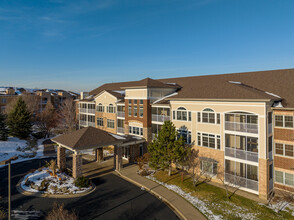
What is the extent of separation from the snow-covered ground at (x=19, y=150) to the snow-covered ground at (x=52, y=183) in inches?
442

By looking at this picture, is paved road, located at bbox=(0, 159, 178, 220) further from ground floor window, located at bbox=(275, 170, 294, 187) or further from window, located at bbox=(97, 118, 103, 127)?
window, located at bbox=(97, 118, 103, 127)

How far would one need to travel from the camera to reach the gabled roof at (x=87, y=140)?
69.6 ft

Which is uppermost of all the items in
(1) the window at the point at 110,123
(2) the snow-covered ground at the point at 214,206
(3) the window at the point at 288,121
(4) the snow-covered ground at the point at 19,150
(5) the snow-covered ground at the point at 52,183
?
(3) the window at the point at 288,121

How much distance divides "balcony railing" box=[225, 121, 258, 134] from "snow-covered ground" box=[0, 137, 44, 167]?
3027 cm

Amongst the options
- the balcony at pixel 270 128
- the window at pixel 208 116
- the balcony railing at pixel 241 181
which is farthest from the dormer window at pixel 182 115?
the balcony at pixel 270 128

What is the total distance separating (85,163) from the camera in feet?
90.0

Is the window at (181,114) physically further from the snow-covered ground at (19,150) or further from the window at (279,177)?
the snow-covered ground at (19,150)

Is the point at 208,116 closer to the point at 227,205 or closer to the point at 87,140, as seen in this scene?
the point at 227,205

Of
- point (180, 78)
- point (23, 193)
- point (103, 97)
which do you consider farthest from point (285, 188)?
point (103, 97)

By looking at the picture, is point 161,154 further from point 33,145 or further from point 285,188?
point 33,145

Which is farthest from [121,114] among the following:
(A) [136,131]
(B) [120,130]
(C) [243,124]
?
(C) [243,124]

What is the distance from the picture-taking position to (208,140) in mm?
21391

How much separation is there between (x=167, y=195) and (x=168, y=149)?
16.8ft

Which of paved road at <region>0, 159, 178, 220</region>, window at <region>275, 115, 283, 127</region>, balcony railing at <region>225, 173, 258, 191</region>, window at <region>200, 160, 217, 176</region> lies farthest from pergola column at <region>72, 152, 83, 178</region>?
window at <region>275, 115, 283, 127</region>
